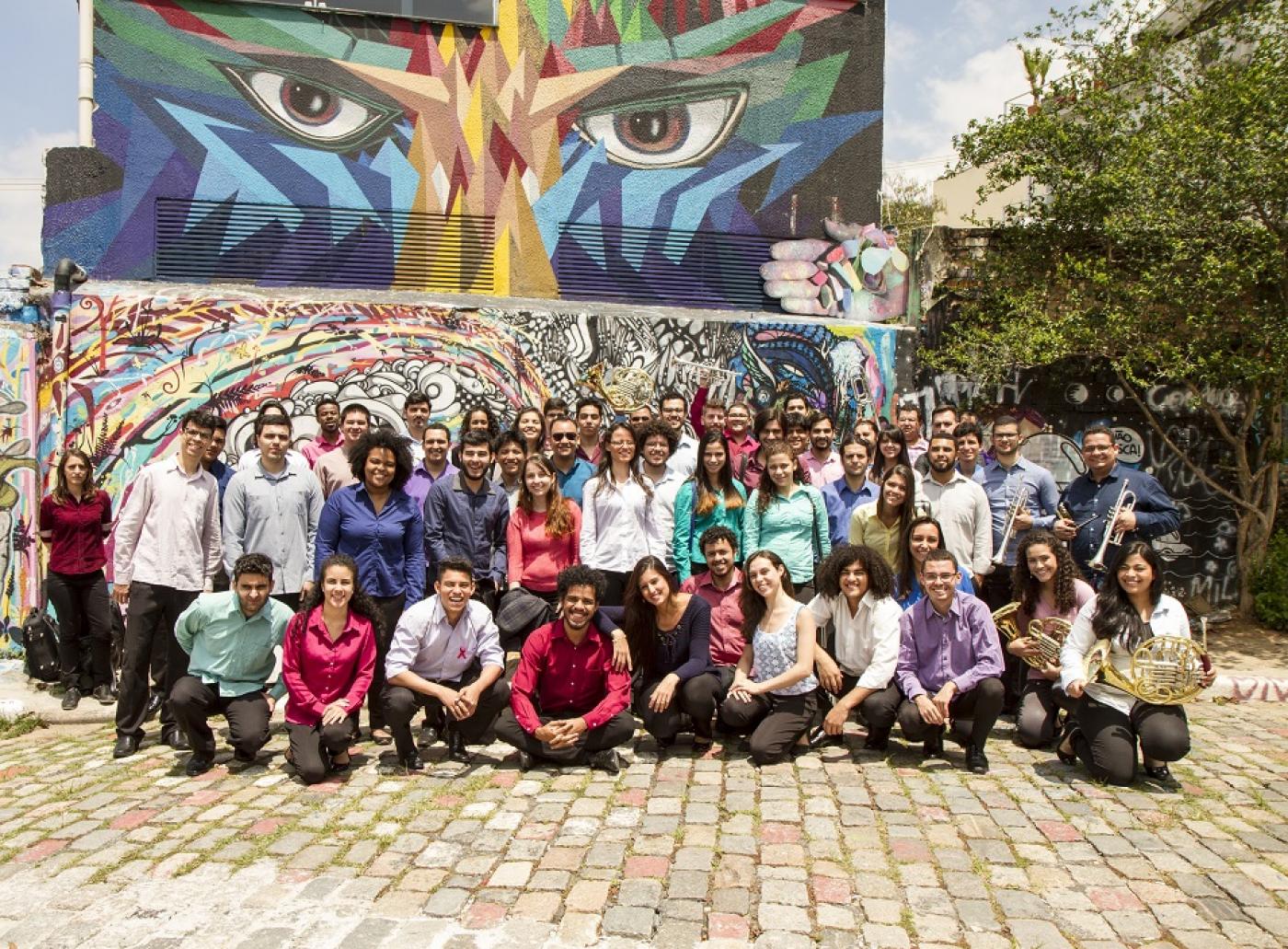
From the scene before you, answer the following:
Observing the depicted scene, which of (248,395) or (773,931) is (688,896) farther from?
(248,395)

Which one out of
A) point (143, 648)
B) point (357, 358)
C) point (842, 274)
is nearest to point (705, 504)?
point (143, 648)

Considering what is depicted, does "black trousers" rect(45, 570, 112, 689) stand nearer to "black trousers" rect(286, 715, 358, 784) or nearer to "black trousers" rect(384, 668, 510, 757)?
"black trousers" rect(286, 715, 358, 784)

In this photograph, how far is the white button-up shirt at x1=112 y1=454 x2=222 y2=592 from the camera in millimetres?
6094

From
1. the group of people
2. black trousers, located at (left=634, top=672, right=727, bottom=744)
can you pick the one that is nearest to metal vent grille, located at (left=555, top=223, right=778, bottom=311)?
the group of people

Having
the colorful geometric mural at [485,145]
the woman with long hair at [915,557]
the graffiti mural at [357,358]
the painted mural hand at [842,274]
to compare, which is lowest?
the woman with long hair at [915,557]

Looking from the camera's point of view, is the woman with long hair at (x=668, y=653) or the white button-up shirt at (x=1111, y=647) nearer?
the white button-up shirt at (x=1111, y=647)

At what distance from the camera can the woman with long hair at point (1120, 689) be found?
5312 millimetres

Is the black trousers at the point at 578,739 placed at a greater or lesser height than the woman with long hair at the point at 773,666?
lesser

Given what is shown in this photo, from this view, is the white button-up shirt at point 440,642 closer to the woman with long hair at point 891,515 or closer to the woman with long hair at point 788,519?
the woman with long hair at point 788,519

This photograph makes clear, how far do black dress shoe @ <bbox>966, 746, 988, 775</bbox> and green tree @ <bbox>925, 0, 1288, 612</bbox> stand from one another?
537 centimetres

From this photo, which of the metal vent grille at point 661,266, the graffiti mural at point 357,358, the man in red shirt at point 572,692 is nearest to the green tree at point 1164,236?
the graffiti mural at point 357,358

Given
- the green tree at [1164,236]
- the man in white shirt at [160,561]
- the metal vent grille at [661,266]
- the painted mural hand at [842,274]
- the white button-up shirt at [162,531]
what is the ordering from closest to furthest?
the man in white shirt at [160,561]
the white button-up shirt at [162,531]
the green tree at [1164,236]
the painted mural hand at [842,274]
the metal vent grille at [661,266]

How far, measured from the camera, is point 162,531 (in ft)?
20.1

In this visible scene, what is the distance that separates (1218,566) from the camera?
35.0 ft
